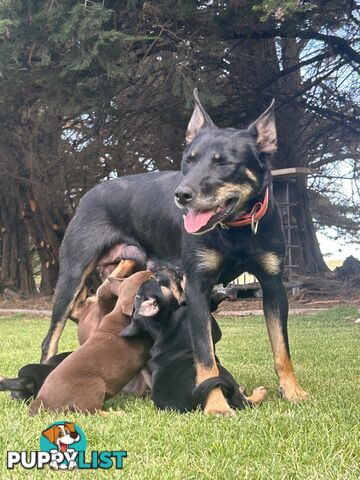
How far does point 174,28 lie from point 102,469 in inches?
426

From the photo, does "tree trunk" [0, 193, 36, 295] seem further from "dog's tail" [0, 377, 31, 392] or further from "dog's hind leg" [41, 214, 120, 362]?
"dog's tail" [0, 377, 31, 392]

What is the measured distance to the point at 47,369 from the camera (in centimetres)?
524

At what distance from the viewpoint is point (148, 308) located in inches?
198

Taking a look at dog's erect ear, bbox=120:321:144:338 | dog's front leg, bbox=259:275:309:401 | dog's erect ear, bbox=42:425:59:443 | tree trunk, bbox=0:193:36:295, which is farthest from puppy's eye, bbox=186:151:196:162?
tree trunk, bbox=0:193:36:295

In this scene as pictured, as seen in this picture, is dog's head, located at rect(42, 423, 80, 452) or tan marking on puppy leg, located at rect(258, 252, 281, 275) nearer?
dog's head, located at rect(42, 423, 80, 452)

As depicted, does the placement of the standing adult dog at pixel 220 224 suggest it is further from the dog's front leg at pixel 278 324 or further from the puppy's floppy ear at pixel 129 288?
the puppy's floppy ear at pixel 129 288

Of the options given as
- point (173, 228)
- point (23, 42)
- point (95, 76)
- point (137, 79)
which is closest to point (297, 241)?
point (137, 79)

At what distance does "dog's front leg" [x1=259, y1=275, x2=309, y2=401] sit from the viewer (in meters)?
5.10

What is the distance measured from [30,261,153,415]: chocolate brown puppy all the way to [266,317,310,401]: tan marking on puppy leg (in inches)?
39.8

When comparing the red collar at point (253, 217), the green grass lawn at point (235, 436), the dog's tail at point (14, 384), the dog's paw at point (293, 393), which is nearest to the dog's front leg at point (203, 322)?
the green grass lawn at point (235, 436)

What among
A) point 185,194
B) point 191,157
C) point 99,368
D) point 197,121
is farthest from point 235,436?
point 197,121

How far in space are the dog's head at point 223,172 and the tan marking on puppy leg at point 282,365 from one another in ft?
3.48

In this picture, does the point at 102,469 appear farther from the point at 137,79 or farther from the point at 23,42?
the point at 137,79

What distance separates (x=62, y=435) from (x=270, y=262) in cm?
219
